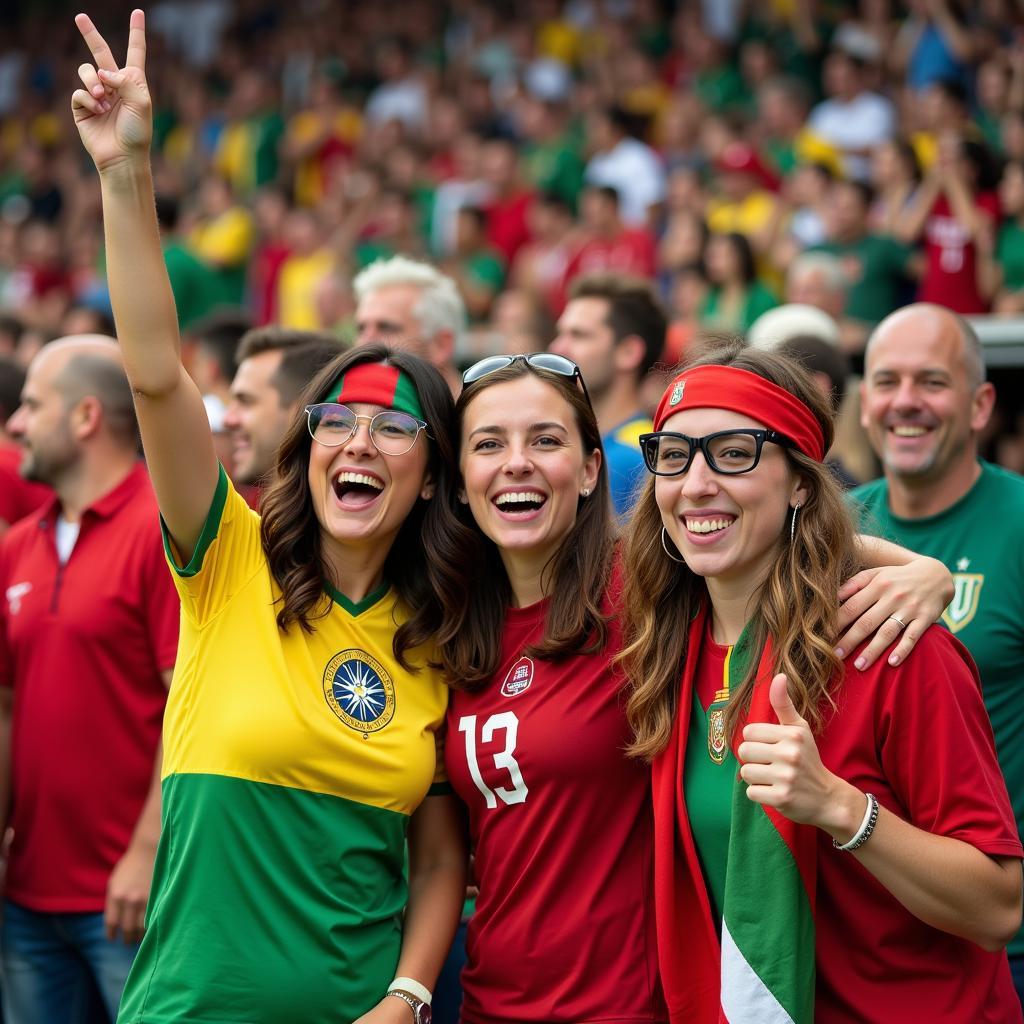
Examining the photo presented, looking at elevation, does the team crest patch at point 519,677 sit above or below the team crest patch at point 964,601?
below

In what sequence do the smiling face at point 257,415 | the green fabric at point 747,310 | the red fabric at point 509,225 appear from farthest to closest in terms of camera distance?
the red fabric at point 509,225
the green fabric at point 747,310
the smiling face at point 257,415

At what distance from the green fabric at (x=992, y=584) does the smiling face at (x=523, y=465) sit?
81cm

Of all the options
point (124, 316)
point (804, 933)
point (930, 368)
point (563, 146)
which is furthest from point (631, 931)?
point (563, 146)

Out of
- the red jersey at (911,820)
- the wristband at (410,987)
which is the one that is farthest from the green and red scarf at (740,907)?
the wristband at (410,987)

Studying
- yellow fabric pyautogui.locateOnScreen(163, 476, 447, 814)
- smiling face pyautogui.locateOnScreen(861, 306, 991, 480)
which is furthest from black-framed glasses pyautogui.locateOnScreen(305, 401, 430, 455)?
smiling face pyautogui.locateOnScreen(861, 306, 991, 480)

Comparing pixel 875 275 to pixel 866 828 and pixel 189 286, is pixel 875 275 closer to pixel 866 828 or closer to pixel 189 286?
pixel 189 286

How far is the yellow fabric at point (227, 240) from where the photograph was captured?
537 inches

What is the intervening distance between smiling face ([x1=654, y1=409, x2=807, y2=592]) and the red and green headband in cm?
74

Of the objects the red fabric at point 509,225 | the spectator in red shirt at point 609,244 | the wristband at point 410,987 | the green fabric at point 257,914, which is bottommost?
the wristband at point 410,987

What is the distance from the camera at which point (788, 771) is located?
2703mm

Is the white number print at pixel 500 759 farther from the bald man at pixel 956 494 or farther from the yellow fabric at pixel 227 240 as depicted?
the yellow fabric at pixel 227 240

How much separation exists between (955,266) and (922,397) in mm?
5229

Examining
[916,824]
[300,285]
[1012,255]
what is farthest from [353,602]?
[300,285]

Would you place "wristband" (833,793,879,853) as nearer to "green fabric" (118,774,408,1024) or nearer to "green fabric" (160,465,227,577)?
"green fabric" (118,774,408,1024)
